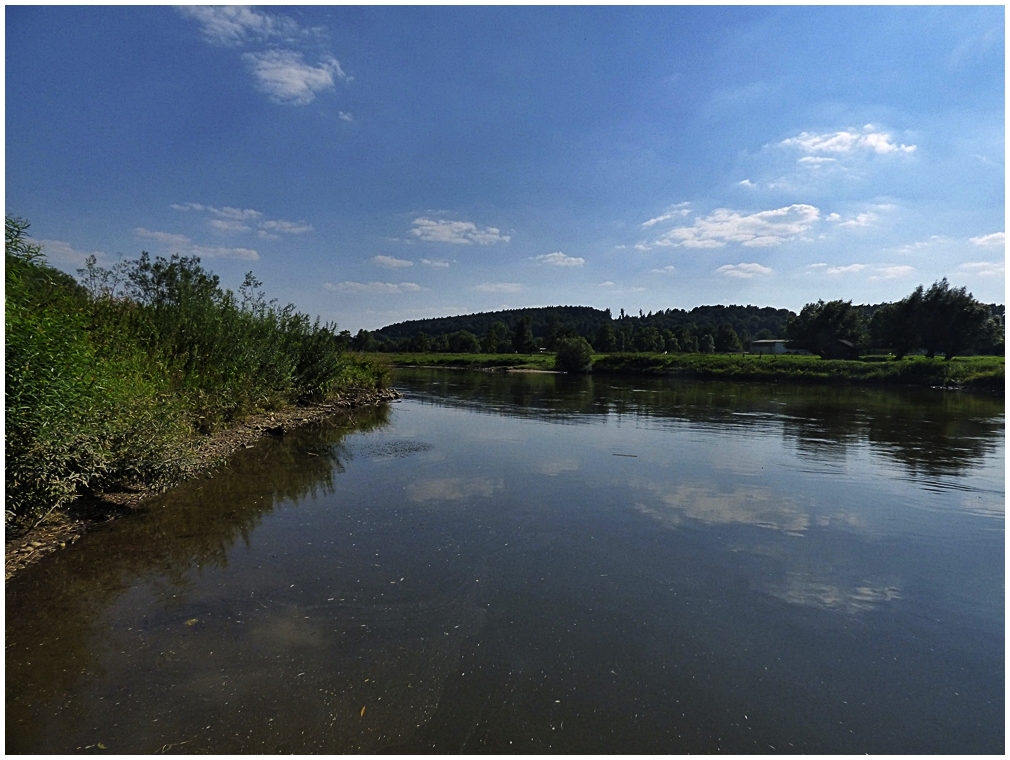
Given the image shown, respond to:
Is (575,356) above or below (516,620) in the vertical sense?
above

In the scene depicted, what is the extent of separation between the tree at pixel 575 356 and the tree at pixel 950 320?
42705mm

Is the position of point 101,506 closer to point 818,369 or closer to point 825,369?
point 825,369

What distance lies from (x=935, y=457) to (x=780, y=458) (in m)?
5.75

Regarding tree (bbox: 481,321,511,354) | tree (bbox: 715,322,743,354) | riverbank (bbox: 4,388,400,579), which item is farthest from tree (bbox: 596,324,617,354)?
riverbank (bbox: 4,388,400,579)

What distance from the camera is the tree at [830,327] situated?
3413 inches

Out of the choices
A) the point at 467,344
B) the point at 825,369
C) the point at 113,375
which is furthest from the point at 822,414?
the point at 467,344

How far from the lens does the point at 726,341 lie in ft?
416

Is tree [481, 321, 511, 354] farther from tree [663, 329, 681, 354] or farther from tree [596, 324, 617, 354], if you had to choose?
tree [663, 329, 681, 354]

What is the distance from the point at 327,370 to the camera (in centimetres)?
2903

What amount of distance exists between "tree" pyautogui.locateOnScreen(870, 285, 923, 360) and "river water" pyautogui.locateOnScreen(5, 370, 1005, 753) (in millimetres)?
69393

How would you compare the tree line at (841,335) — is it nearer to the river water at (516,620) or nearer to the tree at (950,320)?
the tree at (950,320)

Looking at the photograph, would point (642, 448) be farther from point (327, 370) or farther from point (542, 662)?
point (327, 370)

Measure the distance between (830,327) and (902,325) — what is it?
55.0 ft

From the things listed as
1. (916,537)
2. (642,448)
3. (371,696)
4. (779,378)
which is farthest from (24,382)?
(779,378)
